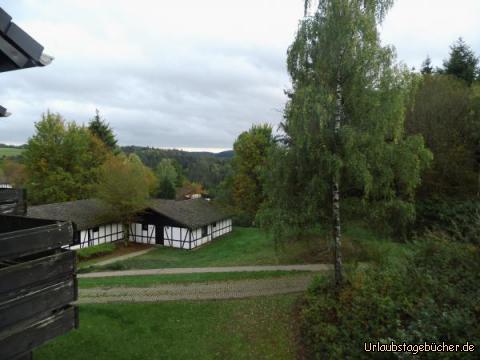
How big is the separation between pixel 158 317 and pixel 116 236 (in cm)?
1999

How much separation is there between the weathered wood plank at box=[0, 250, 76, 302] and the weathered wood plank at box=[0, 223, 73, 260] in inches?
4.0

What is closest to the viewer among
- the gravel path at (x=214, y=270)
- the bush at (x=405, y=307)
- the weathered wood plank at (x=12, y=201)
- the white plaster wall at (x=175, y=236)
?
the weathered wood plank at (x=12, y=201)

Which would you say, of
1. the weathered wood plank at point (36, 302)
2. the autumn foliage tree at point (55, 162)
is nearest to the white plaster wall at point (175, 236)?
the autumn foliage tree at point (55, 162)

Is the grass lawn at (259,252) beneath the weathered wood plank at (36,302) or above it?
beneath

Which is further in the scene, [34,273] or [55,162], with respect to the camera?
[55,162]

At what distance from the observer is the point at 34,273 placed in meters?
3.11

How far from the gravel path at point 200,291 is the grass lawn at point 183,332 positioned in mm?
703

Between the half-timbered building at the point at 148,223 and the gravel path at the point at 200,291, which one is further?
the half-timbered building at the point at 148,223

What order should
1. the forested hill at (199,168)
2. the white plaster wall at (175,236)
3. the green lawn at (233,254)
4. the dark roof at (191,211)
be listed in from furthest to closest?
the forested hill at (199,168)
the dark roof at (191,211)
the white plaster wall at (175,236)
the green lawn at (233,254)

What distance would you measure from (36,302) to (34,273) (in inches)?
10.8

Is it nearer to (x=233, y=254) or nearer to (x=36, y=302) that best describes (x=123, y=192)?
(x=233, y=254)

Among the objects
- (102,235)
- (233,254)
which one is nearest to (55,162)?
(102,235)

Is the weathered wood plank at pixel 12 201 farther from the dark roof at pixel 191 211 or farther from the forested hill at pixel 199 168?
the forested hill at pixel 199 168

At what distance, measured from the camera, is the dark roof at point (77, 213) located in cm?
2609
